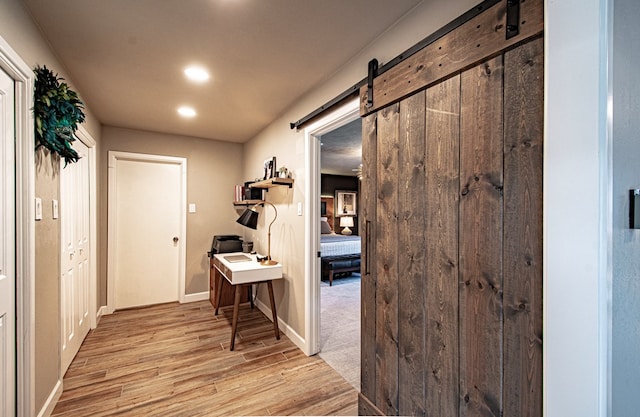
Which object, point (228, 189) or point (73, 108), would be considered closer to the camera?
point (73, 108)

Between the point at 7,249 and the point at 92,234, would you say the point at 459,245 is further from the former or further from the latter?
the point at 92,234

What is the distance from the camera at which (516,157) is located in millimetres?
1023

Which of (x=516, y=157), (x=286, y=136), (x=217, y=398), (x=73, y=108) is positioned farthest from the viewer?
(x=286, y=136)

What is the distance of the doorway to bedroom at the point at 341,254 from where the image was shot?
8.80 feet

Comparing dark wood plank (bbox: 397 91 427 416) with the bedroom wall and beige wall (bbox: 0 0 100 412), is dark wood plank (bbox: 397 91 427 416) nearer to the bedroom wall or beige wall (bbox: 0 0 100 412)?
beige wall (bbox: 0 0 100 412)

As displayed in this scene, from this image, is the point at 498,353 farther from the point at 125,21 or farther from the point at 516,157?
the point at 125,21

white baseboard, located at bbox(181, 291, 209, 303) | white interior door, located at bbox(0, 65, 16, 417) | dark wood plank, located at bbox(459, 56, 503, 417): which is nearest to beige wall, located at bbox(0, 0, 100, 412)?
white interior door, located at bbox(0, 65, 16, 417)

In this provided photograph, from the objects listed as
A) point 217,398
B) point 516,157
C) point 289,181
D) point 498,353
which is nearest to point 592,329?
point 498,353

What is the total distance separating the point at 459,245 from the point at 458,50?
0.84 meters

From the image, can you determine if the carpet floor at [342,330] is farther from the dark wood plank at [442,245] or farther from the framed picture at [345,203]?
the framed picture at [345,203]

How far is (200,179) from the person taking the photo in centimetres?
407

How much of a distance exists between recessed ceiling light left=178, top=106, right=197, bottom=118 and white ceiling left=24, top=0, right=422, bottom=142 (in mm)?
110

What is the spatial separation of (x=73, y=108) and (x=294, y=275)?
2.12 metres

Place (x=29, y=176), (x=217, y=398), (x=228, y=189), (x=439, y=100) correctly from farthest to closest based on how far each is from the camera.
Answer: (x=228, y=189) < (x=217, y=398) < (x=29, y=176) < (x=439, y=100)
